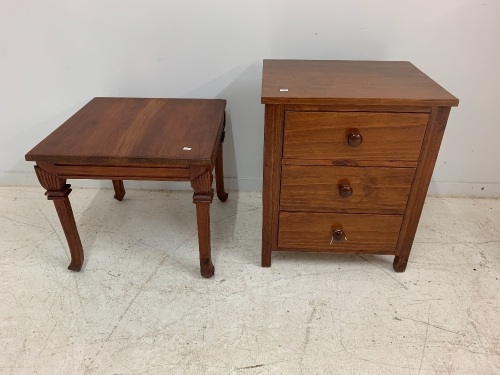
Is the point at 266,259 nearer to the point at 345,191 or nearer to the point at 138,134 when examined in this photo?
the point at 345,191

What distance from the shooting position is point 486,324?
3.71 ft

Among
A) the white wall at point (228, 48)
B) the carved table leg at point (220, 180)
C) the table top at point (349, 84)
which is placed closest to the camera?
the table top at point (349, 84)

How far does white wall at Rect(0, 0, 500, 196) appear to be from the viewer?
139 centimetres

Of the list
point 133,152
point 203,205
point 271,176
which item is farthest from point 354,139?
point 133,152

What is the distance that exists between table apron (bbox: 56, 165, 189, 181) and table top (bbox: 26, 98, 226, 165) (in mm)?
31

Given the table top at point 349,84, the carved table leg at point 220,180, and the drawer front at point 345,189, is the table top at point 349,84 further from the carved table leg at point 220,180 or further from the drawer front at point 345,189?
the carved table leg at point 220,180

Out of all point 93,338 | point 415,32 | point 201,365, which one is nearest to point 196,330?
point 201,365

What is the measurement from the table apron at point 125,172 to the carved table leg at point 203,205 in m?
0.03

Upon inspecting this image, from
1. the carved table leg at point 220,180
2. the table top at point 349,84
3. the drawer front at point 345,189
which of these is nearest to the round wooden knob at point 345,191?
the drawer front at point 345,189

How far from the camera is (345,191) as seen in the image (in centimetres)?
113

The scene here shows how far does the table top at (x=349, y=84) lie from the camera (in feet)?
3.27

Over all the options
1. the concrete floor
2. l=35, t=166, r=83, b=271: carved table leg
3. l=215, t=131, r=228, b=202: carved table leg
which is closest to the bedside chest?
the concrete floor

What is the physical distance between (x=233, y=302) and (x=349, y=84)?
2.50 feet

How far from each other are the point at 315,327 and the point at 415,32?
112cm
